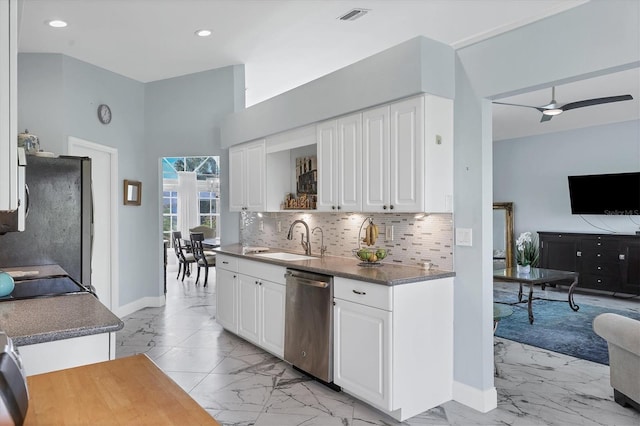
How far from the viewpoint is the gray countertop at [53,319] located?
148 centimetres

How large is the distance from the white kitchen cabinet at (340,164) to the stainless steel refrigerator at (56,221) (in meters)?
1.90

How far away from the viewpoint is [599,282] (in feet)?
22.2

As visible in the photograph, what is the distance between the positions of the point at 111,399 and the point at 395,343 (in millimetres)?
1912

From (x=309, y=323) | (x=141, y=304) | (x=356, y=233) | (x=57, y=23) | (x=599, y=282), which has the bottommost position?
(x=141, y=304)

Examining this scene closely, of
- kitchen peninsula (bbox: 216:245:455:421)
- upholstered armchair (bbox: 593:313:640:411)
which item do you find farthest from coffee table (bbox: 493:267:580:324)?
kitchen peninsula (bbox: 216:245:455:421)

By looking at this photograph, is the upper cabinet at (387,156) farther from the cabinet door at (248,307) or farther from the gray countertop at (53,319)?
the gray countertop at (53,319)

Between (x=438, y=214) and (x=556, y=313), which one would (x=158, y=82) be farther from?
(x=556, y=313)

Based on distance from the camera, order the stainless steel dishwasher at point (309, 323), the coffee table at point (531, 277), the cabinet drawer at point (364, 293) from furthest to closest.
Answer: the coffee table at point (531, 277) → the stainless steel dishwasher at point (309, 323) → the cabinet drawer at point (364, 293)

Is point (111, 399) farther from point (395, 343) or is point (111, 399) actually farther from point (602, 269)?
point (602, 269)

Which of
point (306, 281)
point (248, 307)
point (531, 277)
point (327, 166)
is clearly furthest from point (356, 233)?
point (531, 277)

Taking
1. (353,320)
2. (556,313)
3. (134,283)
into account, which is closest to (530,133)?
(556,313)

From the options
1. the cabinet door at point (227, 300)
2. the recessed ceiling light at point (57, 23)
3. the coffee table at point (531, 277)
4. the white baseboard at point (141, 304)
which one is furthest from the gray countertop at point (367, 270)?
the recessed ceiling light at point (57, 23)

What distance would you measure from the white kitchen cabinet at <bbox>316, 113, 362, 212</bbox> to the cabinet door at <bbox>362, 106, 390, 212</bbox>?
0.05 meters

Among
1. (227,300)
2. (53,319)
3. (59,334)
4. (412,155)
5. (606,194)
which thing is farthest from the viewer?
(606,194)
